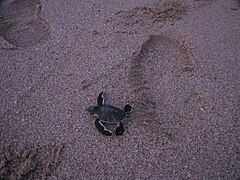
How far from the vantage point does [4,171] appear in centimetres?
149

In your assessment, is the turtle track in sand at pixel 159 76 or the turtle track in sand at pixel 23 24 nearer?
the turtle track in sand at pixel 159 76

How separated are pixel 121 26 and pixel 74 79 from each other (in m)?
0.64

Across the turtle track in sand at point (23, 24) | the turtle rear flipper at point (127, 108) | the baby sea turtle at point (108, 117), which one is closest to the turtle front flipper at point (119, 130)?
the baby sea turtle at point (108, 117)

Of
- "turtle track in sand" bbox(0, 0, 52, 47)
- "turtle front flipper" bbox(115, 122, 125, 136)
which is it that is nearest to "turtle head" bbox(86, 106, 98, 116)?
"turtle front flipper" bbox(115, 122, 125, 136)

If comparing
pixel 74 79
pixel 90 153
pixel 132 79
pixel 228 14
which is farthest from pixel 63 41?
pixel 228 14

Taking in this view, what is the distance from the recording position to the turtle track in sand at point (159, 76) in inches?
67.2

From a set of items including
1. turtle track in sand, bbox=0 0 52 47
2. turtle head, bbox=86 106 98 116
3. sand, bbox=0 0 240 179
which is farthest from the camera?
turtle track in sand, bbox=0 0 52 47

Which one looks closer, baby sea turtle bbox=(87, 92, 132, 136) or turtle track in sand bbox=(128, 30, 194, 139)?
baby sea turtle bbox=(87, 92, 132, 136)

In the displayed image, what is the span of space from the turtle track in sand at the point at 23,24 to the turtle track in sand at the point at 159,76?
0.80m

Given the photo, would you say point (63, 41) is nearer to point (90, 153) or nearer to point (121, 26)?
point (121, 26)

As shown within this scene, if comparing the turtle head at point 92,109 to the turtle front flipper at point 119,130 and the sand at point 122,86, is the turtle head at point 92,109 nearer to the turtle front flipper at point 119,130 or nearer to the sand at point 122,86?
the sand at point 122,86

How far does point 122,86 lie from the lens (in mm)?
1854

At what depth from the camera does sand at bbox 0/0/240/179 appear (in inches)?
59.7

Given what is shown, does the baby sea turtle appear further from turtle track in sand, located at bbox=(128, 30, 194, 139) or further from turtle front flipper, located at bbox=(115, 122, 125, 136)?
turtle track in sand, located at bbox=(128, 30, 194, 139)
